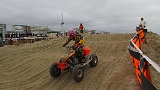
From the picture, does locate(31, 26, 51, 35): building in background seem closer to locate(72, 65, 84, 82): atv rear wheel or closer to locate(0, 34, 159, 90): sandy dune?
locate(0, 34, 159, 90): sandy dune

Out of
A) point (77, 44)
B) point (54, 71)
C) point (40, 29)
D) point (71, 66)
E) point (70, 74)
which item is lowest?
point (70, 74)

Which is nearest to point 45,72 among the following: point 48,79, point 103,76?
point 48,79

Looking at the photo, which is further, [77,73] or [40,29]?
[40,29]

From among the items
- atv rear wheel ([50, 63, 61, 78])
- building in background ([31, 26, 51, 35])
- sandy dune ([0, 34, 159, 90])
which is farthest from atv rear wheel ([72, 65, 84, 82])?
building in background ([31, 26, 51, 35])

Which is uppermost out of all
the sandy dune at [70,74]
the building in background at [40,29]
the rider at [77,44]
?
the building in background at [40,29]

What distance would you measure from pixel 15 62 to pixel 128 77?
7669 mm

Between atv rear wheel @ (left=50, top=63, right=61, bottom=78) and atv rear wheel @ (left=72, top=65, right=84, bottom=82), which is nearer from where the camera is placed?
atv rear wheel @ (left=72, top=65, right=84, bottom=82)

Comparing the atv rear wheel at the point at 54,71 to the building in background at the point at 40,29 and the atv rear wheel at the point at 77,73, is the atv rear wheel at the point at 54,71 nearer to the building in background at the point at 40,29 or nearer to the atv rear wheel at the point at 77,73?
the atv rear wheel at the point at 77,73

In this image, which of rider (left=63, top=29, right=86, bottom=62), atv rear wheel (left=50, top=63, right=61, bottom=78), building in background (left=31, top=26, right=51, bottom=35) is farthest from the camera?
building in background (left=31, top=26, right=51, bottom=35)

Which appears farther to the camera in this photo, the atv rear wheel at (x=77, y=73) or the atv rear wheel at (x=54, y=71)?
the atv rear wheel at (x=54, y=71)

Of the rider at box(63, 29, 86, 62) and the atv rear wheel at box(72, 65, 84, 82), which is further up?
the rider at box(63, 29, 86, 62)

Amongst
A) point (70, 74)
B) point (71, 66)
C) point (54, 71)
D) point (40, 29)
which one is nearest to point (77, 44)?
point (71, 66)

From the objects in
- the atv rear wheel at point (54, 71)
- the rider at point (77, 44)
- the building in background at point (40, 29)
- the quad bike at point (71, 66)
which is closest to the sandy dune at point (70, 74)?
the atv rear wheel at point (54, 71)

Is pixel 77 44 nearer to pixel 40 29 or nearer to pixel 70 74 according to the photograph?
pixel 70 74
